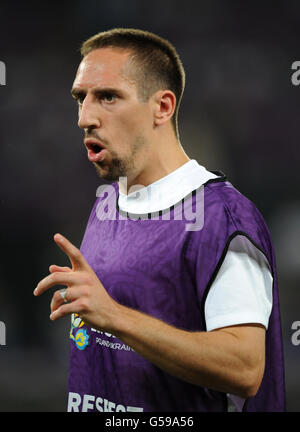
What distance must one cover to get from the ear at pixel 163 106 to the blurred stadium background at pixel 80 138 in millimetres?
2251

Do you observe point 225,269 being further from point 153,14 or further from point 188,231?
point 153,14

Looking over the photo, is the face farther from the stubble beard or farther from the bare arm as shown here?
the bare arm

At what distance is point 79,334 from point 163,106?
63 cm

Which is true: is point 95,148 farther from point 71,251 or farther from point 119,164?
point 71,251

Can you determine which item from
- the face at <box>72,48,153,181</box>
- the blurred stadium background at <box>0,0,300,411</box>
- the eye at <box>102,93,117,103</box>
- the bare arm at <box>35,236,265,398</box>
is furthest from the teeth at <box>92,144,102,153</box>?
the blurred stadium background at <box>0,0,300,411</box>

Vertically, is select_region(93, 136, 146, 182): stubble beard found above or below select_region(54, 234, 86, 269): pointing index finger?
above

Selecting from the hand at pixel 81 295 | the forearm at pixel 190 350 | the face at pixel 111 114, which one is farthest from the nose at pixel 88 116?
the forearm at pixel 190 350

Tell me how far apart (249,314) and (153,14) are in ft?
10.0

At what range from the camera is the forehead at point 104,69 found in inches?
→ 51.4

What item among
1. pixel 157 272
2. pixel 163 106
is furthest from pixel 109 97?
pixel 157 272

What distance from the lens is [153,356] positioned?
104 centimetres

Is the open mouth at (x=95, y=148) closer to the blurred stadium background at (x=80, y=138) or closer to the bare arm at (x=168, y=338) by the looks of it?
the bare arm at (x=168, y=338)

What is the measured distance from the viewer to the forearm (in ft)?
3.36

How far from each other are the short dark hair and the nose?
4.8 inches
